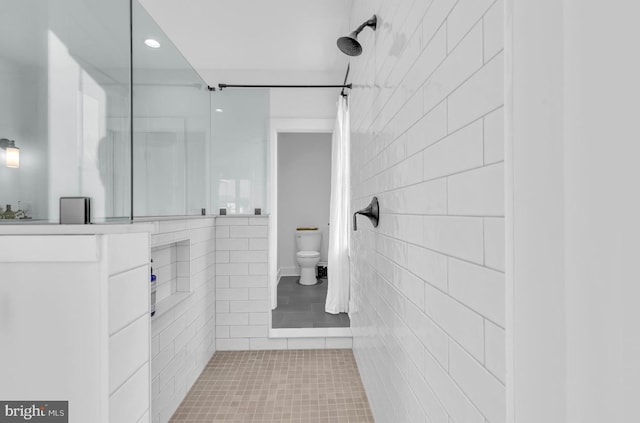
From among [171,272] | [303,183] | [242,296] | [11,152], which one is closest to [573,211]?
[11,152]

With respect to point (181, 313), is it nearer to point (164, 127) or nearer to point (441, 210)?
point (164, 127)

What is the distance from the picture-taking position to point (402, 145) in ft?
3.60

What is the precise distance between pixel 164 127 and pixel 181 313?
109 centimetres

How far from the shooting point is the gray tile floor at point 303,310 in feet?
9.44

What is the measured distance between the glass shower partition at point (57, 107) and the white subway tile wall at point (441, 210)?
1049 millimetres

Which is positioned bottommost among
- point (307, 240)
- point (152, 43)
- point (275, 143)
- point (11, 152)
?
point (307, 240)

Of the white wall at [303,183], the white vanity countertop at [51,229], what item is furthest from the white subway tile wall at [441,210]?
the white wall at [303,183]

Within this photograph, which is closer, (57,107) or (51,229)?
(51,229)

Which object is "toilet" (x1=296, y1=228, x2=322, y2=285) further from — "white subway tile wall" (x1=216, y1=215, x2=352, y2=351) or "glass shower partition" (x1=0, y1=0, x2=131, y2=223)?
"glass shower partition" (x1=0, y1=0, x2=131, y2=223)

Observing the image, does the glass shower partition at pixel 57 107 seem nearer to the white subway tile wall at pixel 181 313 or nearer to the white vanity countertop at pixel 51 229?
the white vanity countertop at pixel 51 229

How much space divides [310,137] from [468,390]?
4.80 metres

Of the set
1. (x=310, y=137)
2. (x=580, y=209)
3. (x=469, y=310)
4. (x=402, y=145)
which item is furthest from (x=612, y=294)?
(x=310, y=137)

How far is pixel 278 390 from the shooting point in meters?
2.11

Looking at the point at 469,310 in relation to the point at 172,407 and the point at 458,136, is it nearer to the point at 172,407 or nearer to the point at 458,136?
the point at 458,136
